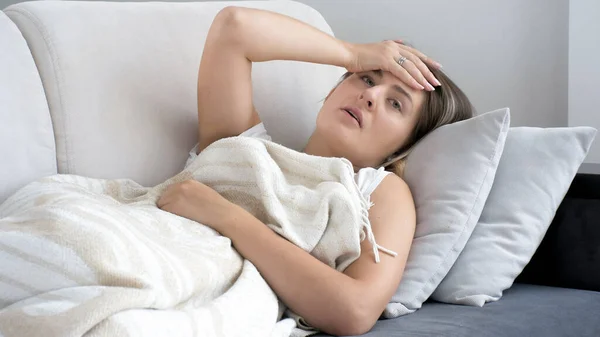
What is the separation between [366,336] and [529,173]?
52cm

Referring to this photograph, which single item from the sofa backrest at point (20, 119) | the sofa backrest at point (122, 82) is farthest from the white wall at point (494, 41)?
the sofa backrest at point (20, 119)

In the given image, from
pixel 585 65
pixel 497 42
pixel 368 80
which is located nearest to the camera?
pixel 368 80

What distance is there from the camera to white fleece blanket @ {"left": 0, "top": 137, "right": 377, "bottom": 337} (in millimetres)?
930

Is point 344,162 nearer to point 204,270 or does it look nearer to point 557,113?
point 204,270

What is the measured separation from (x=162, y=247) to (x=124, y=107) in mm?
518

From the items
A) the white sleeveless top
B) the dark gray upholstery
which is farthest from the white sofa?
the white sleeveless top

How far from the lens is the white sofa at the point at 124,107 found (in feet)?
4.40

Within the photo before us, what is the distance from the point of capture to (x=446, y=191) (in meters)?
1.49

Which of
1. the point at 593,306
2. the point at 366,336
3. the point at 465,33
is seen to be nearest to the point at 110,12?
the point at 366,336

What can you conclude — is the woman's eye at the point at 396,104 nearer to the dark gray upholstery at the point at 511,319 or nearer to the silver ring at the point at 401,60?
the silver ring at the point at 401,60

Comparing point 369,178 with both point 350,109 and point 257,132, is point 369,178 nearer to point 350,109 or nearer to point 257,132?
point 350,109

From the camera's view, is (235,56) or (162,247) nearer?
(162,247)

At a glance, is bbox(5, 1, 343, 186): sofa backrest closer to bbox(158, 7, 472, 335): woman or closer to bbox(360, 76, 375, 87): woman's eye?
bbox(158, 7, 472, 335): woman

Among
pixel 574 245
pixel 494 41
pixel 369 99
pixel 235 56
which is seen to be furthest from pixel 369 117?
pixel 494 41
